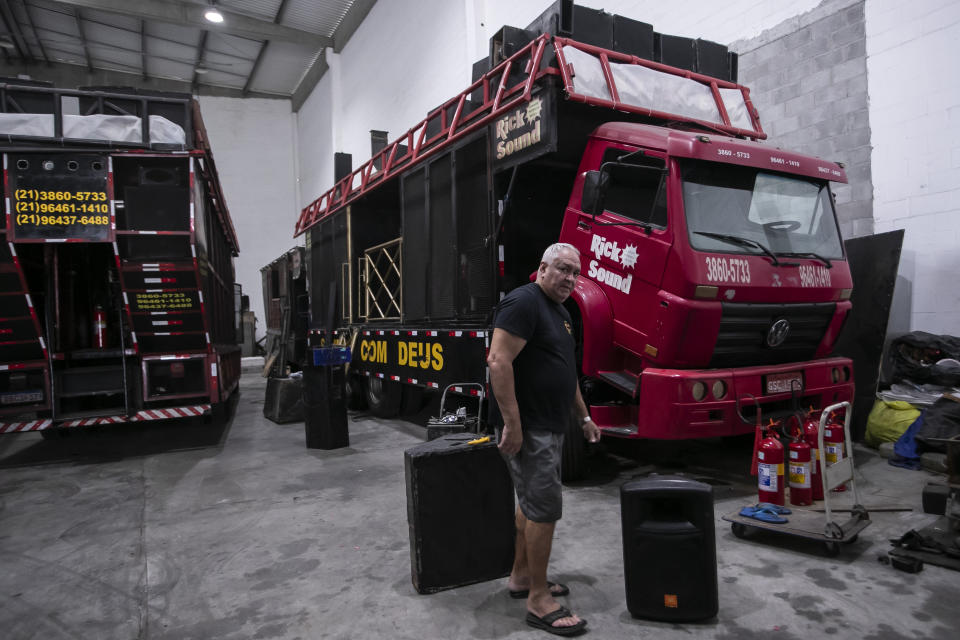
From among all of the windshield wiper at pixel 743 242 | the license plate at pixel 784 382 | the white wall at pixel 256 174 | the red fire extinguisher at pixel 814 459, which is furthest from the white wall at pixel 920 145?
the white wall at pixel 256 174

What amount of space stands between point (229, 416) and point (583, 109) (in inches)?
302

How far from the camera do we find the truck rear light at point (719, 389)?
4410 mm

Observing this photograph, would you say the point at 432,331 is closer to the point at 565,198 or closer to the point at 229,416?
the point at 565,198

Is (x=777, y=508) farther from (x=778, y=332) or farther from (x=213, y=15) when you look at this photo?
(x=213, y=15)

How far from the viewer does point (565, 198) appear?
20.0 feet

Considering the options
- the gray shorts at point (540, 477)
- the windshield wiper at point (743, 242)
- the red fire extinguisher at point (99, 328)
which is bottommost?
the gray shorts at point (540, 477)

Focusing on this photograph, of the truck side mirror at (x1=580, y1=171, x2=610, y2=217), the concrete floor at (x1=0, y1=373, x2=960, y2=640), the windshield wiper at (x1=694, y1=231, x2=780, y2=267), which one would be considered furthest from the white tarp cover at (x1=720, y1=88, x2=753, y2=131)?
the concrete floor at (x1=0, y1=373, x2=960, y2=640)

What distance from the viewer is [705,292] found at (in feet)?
14.4

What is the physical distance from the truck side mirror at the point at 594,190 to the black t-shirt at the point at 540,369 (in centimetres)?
221

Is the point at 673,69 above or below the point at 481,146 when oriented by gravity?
above

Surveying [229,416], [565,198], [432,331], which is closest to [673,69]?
[565,198]

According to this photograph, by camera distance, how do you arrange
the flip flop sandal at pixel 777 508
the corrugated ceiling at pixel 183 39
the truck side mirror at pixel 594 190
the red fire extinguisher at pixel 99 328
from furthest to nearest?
the corrugated ceiling at pixel 183 39 → the red fire extinguisher at pixel 99 328 → the truck side mirror at pixel 594 190 → the flip flop sandal at pixel 777 508

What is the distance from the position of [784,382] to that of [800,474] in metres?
0.95

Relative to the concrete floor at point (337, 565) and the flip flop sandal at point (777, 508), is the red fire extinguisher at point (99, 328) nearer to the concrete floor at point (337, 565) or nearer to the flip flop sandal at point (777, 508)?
the concrete floor at point (337, 565)
